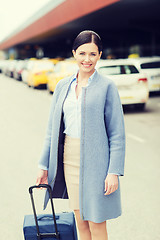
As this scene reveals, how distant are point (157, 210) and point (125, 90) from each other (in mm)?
8074

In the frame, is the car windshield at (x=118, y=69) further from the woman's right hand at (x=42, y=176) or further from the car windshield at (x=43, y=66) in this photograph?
the woman's right hand at (x=42, y=176)

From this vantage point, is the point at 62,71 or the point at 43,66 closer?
the point at 62,71

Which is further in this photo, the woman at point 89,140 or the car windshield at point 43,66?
the car windshield at point 43,66

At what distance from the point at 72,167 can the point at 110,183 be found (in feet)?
0.99

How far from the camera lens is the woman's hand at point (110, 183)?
2.42 meters

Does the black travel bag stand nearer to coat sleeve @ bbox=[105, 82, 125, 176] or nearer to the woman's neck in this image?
coat sleeve @ bbox=[105, 82, 125, 176]

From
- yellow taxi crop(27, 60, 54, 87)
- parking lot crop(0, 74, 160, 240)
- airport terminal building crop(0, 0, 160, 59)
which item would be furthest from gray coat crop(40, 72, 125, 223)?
yellow taxi crop(27, 60, 54, 87)

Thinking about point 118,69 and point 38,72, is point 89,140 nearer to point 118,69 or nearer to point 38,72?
point 118,69

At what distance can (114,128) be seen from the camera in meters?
2.43

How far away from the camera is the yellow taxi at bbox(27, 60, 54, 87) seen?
2114cm

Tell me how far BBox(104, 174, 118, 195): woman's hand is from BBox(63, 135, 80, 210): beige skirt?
0.23m

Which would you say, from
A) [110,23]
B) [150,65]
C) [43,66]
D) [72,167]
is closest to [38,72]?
[43,66]

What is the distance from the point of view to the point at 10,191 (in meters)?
5.06

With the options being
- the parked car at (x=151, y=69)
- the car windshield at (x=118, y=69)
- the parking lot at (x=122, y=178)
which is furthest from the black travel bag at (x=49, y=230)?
the parked car at (x=151, y=69)
